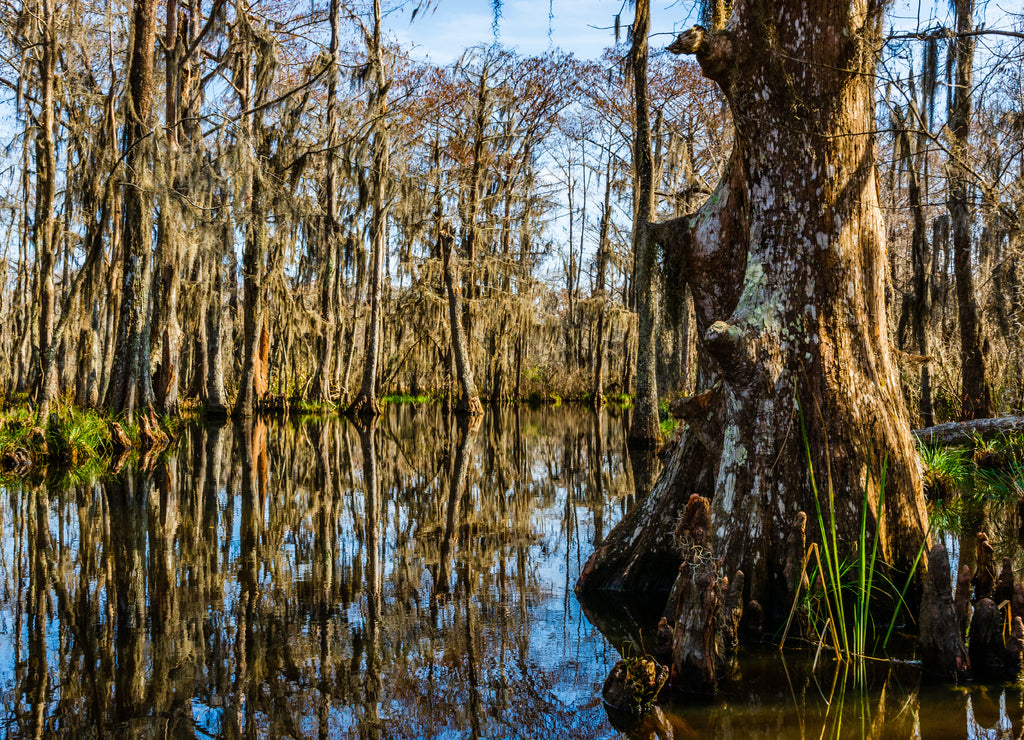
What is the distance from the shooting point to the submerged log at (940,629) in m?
3.30

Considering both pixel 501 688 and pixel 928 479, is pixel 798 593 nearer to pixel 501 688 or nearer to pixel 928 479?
pixel 501 688

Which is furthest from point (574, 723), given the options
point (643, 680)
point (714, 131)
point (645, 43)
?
point (714, 131)

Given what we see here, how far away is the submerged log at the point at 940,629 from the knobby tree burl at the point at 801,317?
0.59 metres

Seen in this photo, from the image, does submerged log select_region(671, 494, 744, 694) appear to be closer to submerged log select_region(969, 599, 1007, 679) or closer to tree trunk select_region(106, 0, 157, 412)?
submerged log select_region(969, 599, 1007, 679)

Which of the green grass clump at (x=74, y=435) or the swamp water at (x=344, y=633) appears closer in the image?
the swamp water at (x=344, y=633)

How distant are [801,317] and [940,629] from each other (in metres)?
1.71

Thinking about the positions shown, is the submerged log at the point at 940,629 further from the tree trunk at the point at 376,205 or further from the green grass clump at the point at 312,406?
the green grass clump at the point at 312,406

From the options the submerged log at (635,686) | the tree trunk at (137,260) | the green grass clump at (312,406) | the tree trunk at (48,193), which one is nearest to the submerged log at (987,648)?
the submerged log at (635,686)

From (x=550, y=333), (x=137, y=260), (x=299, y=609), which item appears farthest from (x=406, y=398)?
(x=299, y=609)

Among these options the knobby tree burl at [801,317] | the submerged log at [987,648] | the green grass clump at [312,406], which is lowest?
the submerged log at [987,648]

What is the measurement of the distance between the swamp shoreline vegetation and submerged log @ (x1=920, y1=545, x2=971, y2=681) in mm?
15

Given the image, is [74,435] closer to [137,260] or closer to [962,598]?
[137,260]

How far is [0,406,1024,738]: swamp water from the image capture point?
3.01m

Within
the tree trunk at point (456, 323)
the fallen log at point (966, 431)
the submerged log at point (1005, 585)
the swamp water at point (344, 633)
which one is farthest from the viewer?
the tree trunk at point (456, 323)
